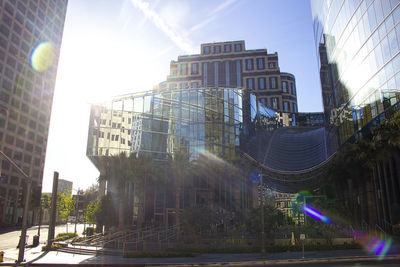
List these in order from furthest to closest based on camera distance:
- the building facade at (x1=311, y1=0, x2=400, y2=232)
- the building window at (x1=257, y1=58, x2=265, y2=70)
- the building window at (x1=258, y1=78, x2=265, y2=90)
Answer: the building window at (x1=257, y1=58, x2=265, y2=70) → the building window at (x1=258, y1=78, x2=265, y2=90) → the building facade at (x1=311, y1=0, x2=400, y2=232)

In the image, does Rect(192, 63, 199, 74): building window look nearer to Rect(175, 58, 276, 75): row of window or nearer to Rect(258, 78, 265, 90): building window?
Rect(175, 58, 276, 75): row of window

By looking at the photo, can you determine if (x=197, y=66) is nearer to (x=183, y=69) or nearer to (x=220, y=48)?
(x=183, y=69)

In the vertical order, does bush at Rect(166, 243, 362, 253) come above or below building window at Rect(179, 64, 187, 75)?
below

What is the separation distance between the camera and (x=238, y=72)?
13000cm

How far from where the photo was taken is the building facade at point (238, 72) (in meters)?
126

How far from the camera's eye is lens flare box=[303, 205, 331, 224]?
35.9 metres

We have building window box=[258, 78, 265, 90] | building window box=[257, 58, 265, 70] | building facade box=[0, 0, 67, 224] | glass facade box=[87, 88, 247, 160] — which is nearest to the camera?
glass facade box=[87, 88, 247, 160]

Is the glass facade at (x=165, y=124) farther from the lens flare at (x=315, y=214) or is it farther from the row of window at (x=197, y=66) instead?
the row of window at (x=197, y=66)

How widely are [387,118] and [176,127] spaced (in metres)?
→ 31.0

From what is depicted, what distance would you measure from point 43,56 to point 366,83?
3770 inches

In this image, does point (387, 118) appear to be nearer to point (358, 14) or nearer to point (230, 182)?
point (358, 14)

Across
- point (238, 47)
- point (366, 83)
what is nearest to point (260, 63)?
point (238, 47)

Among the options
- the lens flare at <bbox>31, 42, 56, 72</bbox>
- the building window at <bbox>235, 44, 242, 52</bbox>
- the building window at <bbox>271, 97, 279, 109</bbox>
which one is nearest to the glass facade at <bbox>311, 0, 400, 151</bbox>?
the building window at <bbox>271, 97, 279, 109</bbox>

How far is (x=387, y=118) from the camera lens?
3584cm
